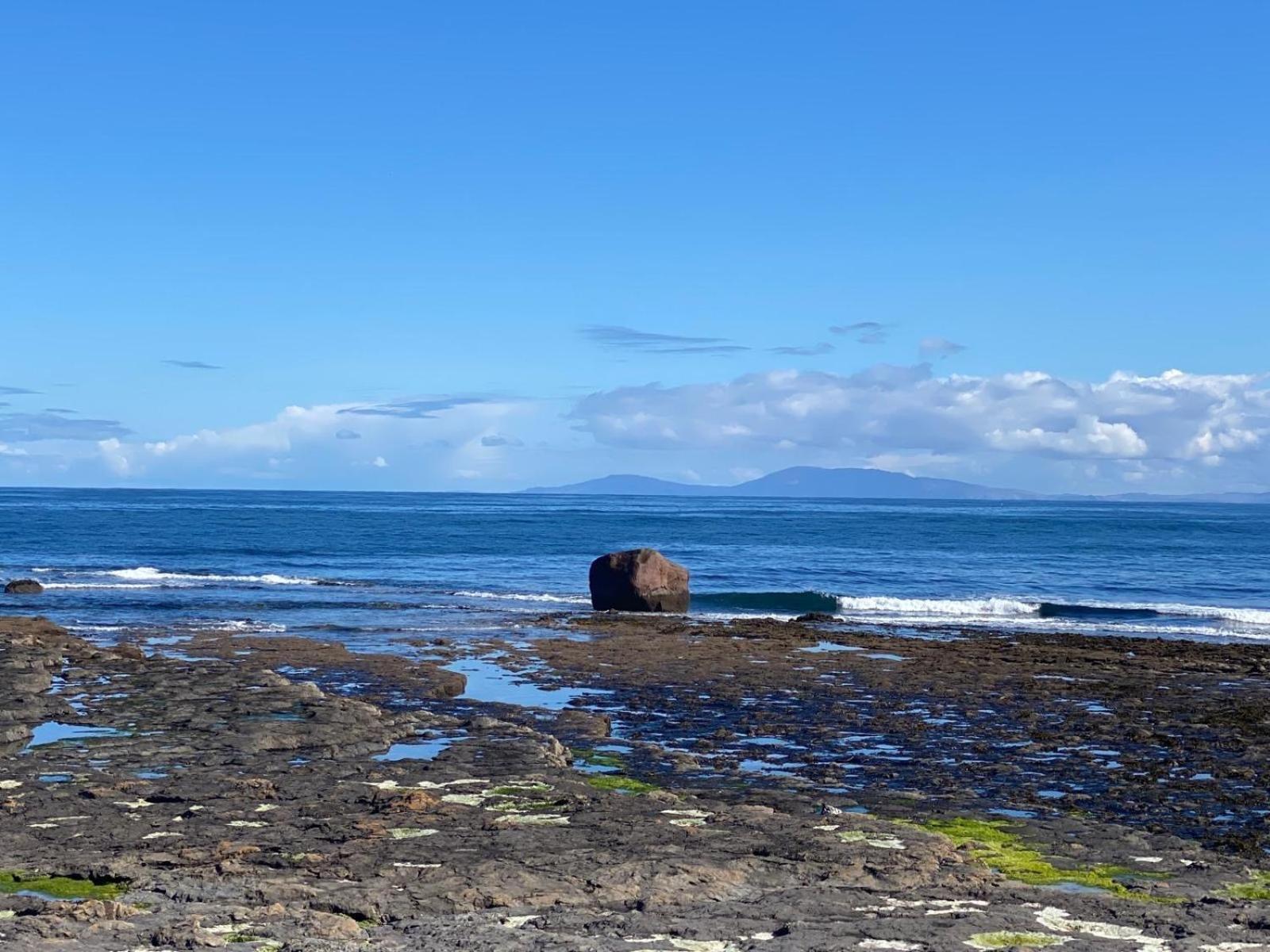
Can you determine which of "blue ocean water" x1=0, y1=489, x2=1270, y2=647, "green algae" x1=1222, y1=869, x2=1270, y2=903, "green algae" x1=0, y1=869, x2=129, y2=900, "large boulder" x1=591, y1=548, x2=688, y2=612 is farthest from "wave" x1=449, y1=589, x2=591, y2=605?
"green algae" x1=1222, y1=869, x2=1270, y2=903

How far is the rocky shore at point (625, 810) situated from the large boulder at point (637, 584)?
15.3 metres

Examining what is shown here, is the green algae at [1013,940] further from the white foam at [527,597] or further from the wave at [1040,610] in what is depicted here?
the white foam at [527,597]

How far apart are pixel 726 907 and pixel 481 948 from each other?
2.14 m

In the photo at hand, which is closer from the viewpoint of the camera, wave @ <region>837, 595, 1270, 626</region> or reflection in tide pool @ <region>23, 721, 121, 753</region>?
reflection in tide pool @ <region>23, 721, 121, 753</region>

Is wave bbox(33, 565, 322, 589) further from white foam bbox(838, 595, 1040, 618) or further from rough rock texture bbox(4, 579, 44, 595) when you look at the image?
white foam bbox(838, 595, 1040, 618)

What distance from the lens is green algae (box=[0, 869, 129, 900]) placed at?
1003 cm

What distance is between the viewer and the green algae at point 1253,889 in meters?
10.5

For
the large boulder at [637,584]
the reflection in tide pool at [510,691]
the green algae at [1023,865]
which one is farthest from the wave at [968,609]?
the green algae at [1023,865]

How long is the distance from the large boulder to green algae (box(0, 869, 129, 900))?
3012 cm

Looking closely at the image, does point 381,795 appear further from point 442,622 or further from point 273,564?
point 273,564

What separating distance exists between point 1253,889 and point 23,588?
4316cm

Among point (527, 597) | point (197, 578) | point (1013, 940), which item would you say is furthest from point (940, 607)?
point (1013, 940)

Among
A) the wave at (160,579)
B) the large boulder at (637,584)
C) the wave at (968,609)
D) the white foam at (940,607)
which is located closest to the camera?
the large boulder at (637,584)

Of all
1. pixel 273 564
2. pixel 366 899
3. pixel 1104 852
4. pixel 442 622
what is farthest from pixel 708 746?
pixel 273 564
